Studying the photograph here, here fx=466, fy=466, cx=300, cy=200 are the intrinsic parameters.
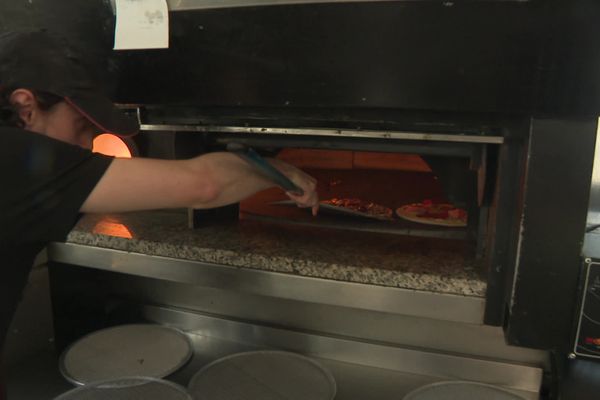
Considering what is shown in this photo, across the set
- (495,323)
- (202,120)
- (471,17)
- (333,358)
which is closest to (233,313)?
(333,358)

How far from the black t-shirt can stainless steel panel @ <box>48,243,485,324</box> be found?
23 cm

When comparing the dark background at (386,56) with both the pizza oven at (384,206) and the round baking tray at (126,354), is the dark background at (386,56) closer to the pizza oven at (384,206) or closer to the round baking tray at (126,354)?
the pizza oven at (384,206)

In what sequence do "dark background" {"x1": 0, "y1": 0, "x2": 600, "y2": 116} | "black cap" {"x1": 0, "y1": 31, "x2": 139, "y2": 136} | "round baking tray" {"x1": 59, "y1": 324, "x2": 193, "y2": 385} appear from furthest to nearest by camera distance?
"round baking tray" {"x1": 59, "y1": 324, "x2": 193, "y2": 385} → "black cap" {"x1": 0, "y1": 31, "x2": 139, "y2": 136} → "dark background" {"x1": 0, "y1": 0, "x2": 600, "y2": 116}

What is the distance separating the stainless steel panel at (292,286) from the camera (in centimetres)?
69

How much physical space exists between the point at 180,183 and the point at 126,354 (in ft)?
1.58

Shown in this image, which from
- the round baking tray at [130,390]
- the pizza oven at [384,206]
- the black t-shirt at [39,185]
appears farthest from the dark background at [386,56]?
the round baking tray at [130,390]

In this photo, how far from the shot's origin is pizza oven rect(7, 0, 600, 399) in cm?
56

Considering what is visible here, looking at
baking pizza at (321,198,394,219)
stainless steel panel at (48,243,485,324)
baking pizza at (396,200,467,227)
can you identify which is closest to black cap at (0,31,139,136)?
stainless steel panel at (48,243,485,324)

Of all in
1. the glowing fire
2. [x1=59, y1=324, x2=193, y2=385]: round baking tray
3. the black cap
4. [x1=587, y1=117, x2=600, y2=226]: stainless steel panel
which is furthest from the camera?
the glowing fire

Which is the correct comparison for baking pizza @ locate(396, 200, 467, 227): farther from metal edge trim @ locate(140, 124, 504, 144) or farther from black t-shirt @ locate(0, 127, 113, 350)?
black t-shirt @ locate(0, 127, 113, 350)

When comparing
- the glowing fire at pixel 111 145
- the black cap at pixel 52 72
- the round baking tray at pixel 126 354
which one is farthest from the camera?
the glowing fire at pixel 111 145

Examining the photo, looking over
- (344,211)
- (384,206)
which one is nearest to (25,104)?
(344,211)

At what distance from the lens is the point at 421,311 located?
70 cm

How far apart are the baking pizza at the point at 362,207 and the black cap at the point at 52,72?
47cm
